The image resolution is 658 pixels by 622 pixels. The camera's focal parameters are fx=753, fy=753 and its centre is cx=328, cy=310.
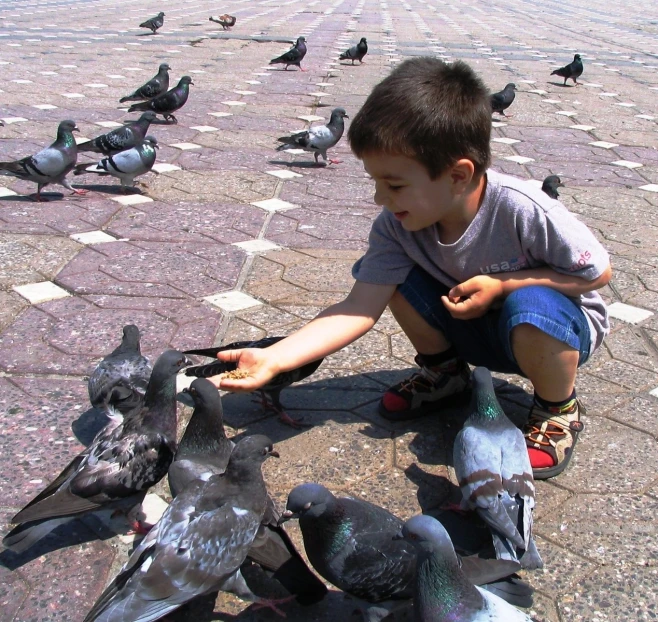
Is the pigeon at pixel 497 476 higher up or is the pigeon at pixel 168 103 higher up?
the pigeon at pixel 497 476

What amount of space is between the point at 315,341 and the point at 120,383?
2.56ft

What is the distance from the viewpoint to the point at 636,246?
505 centimetres

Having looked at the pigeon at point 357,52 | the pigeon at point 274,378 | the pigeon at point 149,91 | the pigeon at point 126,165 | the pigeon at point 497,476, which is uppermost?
the pigeon at point 497,476

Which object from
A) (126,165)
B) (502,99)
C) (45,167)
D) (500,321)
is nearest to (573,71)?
(502,99)

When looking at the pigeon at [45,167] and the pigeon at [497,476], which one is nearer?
the pigeon at [497,476]

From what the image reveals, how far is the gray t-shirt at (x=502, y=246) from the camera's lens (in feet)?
8.56

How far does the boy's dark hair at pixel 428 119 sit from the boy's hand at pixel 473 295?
0.41m

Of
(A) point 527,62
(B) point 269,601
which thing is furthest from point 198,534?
(A) point 527,62

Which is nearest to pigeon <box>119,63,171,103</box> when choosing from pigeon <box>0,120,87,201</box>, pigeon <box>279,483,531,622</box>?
pigeon <box>0,120,87,201</box>

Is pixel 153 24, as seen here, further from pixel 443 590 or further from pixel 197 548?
pixel 443 590

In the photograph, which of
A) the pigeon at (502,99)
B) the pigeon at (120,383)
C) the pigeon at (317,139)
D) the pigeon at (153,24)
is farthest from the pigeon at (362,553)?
the pigeon at (153,24)

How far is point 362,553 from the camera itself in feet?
6.78

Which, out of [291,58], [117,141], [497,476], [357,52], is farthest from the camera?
[357,52]

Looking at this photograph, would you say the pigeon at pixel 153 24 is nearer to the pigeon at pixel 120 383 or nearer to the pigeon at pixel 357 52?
the pigeon at pixel 357 52
